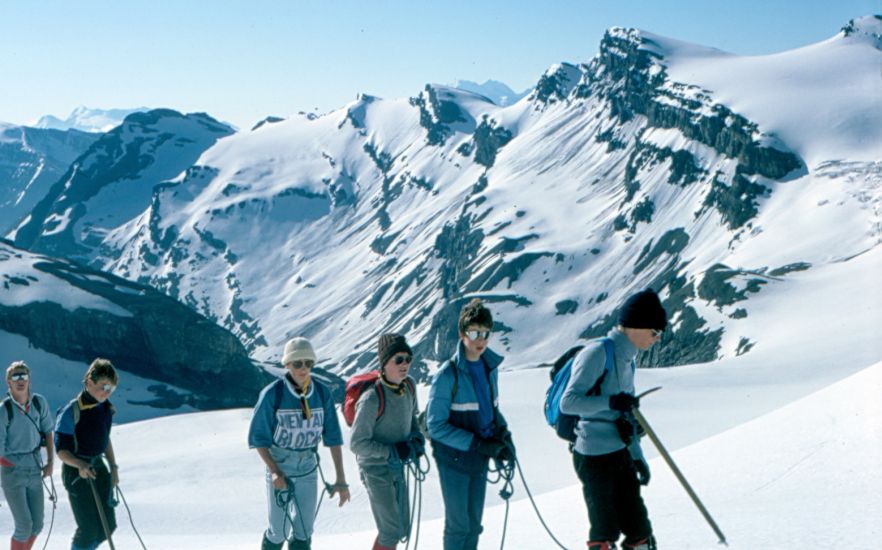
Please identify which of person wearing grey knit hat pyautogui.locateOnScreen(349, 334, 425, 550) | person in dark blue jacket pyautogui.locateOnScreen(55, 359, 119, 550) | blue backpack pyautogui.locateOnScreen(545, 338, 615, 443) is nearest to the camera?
blue backpack pyautogui.locateOnScreen(545, 338, 615, 443)

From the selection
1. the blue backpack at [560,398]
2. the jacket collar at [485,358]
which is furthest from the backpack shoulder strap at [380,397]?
the blue backpack at [560,398]

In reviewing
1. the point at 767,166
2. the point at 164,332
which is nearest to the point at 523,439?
the point at 164,332

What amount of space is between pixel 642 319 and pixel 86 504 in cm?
742

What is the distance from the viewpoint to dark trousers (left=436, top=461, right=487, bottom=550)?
28.2 ft

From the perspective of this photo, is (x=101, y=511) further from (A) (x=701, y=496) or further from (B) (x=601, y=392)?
(A) (x=701, y=496)

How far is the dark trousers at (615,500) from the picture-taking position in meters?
7.45

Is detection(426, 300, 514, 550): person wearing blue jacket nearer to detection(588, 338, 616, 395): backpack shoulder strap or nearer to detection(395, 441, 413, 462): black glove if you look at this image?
detection(395, 441, 413, 462): black glove

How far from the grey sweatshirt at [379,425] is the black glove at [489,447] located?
1028 millimetres

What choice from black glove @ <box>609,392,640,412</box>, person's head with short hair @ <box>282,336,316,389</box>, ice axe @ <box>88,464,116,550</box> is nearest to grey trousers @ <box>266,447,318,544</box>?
person's head with short hair @ <box>282,336,316,389</box>

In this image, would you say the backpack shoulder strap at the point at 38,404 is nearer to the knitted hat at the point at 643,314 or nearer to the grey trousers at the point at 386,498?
the grey trousers at the point at 386,498

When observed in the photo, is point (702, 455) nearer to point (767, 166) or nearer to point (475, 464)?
point (475, 464)

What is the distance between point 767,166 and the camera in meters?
188

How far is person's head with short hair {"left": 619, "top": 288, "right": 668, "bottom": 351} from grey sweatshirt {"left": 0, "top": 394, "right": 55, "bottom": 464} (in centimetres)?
812

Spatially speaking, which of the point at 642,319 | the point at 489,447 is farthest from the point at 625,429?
the point at 489,447
